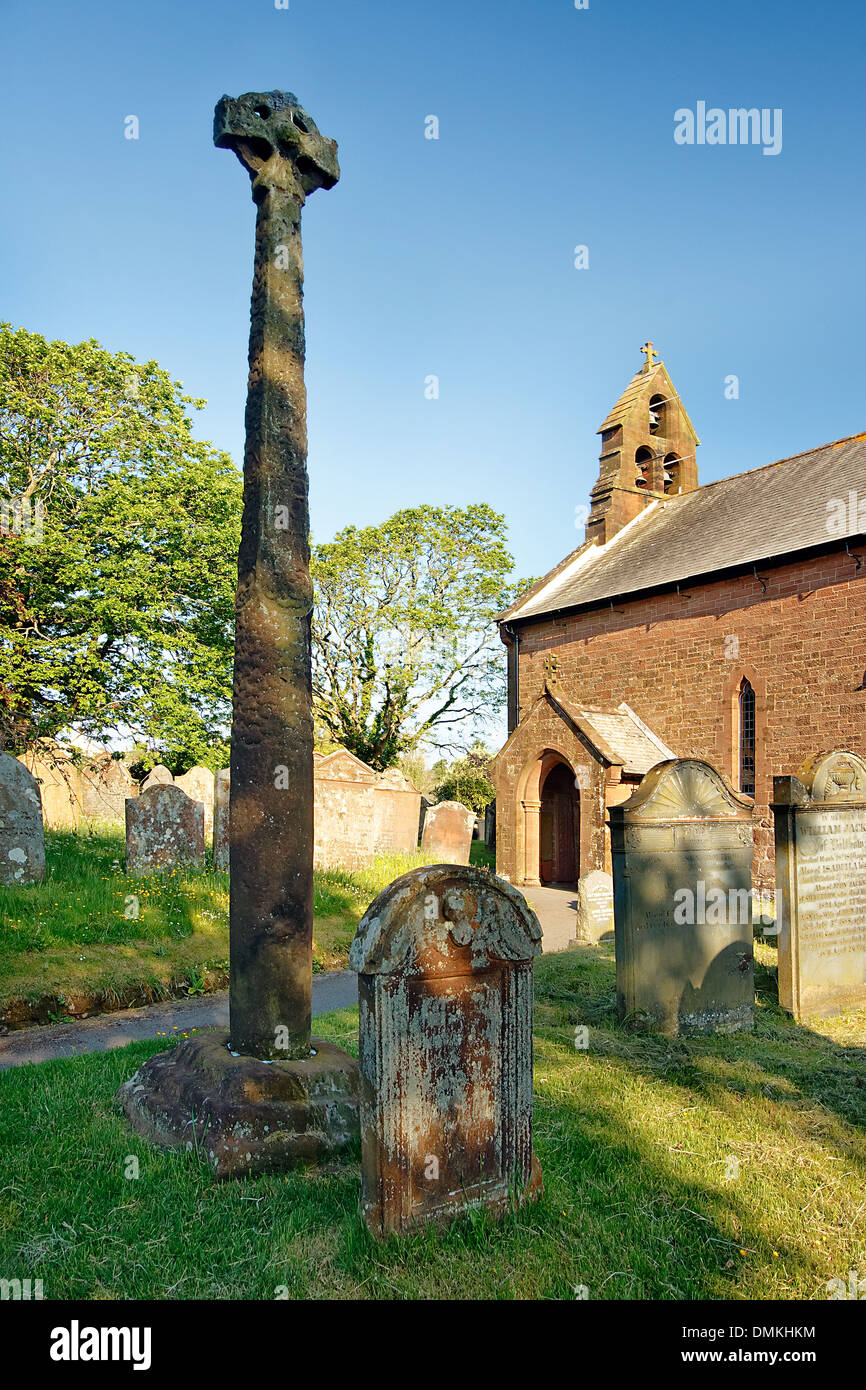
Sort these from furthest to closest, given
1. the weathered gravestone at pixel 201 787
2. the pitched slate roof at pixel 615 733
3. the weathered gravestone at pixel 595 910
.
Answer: the pitched slate roof at pixel 615 733, the weathered gravestone at pixel 201 787, the weathered gravestone at pixel 595 910

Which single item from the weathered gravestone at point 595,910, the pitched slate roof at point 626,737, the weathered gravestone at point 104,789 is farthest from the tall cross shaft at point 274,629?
the weathered gravestone at point 104,789

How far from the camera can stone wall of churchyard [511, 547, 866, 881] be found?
14883mm

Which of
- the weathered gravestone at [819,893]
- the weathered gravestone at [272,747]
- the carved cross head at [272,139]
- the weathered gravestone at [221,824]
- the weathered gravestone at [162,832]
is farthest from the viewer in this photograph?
the weathered gravestone at [221,824]

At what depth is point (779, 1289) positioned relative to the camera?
2.96m

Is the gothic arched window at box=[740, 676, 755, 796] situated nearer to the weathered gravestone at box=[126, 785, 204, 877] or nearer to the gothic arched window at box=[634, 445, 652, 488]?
the gothic arched window at box=[634, 445, 652, 488]

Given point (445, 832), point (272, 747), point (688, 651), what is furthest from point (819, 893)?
point (688, 651)

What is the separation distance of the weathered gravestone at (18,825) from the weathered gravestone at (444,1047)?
7.37 meters

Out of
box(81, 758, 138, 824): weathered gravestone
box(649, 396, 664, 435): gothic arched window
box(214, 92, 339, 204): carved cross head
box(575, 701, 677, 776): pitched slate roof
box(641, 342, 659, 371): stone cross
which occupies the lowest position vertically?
box(81, 758, 138, 824): weathered gravestone

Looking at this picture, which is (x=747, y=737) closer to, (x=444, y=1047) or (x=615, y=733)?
(x=615, y=733)

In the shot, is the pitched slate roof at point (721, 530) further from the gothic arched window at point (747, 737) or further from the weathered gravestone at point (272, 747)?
the weathered gravestone at point (272, 747)

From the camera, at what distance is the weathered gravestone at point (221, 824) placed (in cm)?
1191

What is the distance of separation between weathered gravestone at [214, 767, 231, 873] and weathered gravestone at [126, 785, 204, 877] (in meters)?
0.26

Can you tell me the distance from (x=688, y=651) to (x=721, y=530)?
122 inches

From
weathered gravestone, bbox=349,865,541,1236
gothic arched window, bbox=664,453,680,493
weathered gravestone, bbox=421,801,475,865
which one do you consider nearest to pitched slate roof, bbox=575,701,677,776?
weathered gravestone, bbox=421,801,475,865
